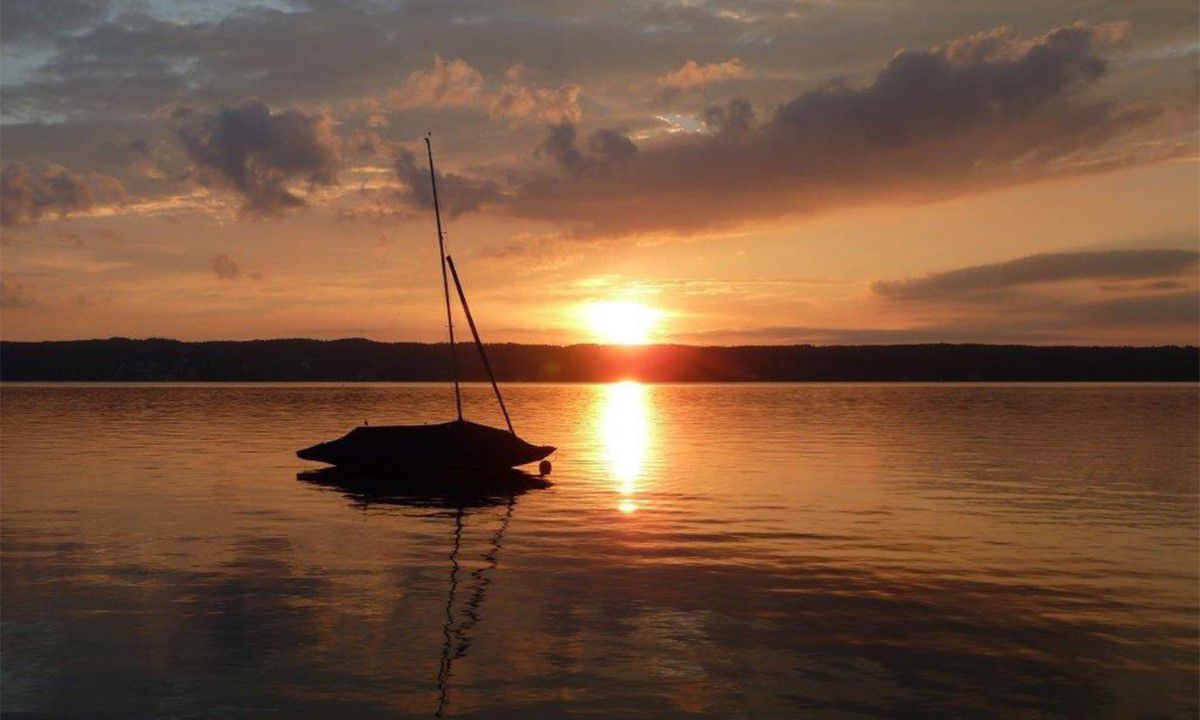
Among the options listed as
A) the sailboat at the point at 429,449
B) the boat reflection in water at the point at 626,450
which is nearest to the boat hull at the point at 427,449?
the sailboat at the point at 429,449

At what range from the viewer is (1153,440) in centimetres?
7925

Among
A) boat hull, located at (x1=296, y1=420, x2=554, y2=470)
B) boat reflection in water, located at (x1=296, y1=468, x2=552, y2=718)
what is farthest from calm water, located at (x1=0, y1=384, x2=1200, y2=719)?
boat hull, located at (x1=296, y1=420, x2=554, y2=470)

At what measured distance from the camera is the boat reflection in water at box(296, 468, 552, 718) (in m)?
19.9

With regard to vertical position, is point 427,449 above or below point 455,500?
above

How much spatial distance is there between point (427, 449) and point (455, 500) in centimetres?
727

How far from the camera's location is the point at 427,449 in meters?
52.1

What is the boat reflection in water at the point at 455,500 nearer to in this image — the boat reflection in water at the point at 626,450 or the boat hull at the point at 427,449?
the boat hull at the point at 427,449

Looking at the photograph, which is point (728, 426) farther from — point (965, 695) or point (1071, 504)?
point (965, 695)

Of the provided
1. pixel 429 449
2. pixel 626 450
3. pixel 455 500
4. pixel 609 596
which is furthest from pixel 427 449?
pixel 609 596

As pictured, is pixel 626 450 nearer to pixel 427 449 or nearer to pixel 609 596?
pixel 427 449

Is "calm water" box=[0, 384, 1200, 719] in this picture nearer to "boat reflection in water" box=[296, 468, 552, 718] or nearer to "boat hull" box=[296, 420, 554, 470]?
"boat reflection in water" box=[296, 468, 552, 718]

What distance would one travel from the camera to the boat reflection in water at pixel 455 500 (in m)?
19.9

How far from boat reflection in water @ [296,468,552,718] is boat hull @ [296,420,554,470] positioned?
70 cm

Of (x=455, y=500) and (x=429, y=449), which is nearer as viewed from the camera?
(x=455, y=500)
